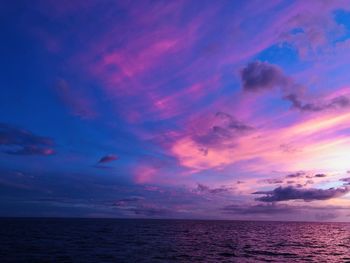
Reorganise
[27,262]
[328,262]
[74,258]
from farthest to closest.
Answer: [328,262] < [74,258] < [27,262]

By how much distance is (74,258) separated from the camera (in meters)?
46.9

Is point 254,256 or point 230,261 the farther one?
point 254,256

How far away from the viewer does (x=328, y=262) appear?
51.2 meters

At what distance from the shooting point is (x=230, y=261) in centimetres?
4872

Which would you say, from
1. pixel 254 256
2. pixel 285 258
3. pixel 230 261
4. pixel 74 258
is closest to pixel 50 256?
pixel 74 258

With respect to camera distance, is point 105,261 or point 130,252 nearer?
point 105,261

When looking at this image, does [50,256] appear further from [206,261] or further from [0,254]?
[206,261]

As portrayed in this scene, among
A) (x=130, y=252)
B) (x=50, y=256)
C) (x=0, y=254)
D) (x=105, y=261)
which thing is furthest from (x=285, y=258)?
(x=0, y=254)

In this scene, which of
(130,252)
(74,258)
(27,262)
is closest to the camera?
(27,262)

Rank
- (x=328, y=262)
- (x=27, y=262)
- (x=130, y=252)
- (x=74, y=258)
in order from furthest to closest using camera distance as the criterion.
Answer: (x=130, y=252) < (x=328, y=262) < (x=74, y=258) < (x=27, y=262)

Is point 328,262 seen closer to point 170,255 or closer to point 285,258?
point 285,258

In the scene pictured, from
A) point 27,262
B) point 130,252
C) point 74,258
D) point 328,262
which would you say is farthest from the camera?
point 130,252

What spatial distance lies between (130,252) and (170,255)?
686 centimetres

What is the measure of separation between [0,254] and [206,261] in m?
30.4
